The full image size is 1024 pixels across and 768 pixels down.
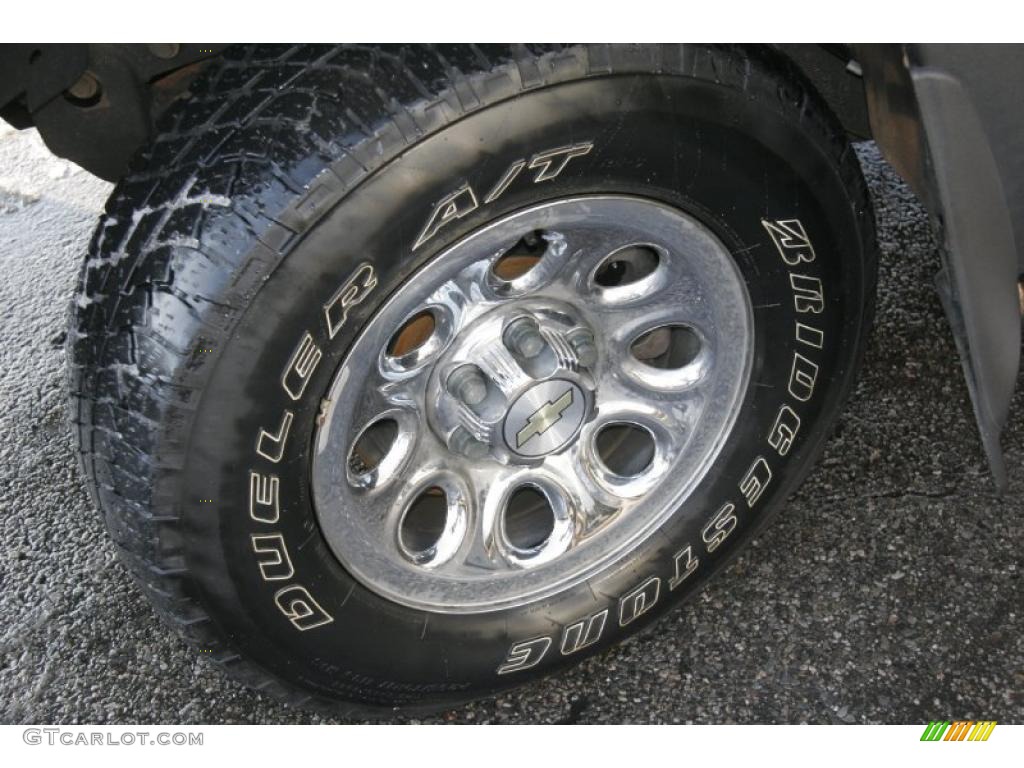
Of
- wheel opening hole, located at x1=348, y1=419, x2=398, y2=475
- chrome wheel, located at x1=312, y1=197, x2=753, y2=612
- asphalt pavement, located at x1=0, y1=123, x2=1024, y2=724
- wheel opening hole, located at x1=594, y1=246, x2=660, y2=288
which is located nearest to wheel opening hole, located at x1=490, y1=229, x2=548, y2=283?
chrome wheel, located at x1=312, y1=197, x2=753, y2=612

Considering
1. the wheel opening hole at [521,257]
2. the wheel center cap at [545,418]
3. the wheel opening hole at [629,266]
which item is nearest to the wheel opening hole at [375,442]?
the wheel center cap at [545,418]

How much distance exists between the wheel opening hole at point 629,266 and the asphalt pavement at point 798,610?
692 millimetres

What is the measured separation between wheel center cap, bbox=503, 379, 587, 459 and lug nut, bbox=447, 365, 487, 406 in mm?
62

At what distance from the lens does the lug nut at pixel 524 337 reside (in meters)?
1.81

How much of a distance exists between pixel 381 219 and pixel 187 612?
68 cm

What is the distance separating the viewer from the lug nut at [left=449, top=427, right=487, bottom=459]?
1861 millimetres

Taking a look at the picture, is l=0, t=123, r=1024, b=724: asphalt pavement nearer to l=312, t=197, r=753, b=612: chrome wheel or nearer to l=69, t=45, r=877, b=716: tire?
l=312, t=197, r=753, b=612: chrome wheel

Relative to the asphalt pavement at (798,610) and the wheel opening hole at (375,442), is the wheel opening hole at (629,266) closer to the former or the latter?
the wheel opening hole at (375,442)

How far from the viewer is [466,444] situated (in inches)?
73.9

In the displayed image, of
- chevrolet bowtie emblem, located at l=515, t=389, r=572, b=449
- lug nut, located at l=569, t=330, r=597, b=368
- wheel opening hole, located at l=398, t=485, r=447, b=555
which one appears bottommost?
wheel opening hole, located at l=398, t=485, r=447, b=555

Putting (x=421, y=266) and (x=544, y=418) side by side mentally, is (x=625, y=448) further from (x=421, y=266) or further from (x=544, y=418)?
(x=421, y=266)

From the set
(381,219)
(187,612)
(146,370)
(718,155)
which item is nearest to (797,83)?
(718,155)

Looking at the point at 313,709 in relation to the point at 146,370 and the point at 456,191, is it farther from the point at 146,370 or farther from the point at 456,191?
the point at 456,191
